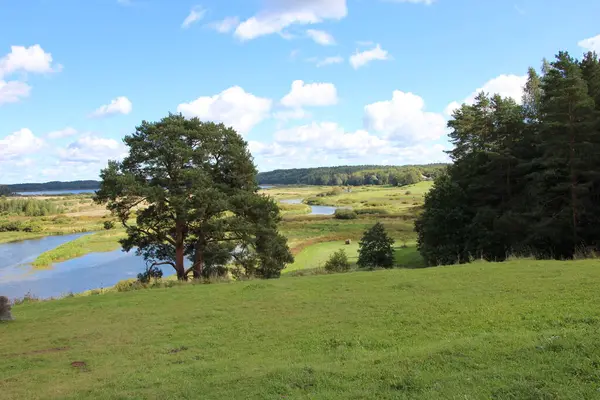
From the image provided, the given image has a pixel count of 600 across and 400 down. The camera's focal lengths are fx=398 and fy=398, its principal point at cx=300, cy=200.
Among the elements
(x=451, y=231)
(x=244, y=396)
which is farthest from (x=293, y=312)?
(x=451, y=231)

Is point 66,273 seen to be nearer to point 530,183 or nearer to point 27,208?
point 530,183

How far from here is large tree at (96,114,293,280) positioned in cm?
2409

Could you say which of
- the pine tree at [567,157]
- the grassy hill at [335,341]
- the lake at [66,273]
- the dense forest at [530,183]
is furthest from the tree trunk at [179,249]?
the pine tree at [567,157]

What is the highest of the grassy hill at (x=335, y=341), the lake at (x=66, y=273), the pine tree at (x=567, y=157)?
the pine tree at (x=567, y=157)

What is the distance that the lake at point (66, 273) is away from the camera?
39.5 meters

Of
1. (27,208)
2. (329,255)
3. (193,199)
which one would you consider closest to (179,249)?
(193,199)

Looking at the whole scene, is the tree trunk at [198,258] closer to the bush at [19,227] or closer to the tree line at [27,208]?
the bush at [19,227]

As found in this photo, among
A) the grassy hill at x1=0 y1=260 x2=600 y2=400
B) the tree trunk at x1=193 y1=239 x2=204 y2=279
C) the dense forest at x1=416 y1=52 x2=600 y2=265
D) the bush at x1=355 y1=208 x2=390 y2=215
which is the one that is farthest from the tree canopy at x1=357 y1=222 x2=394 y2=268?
the bush at x1=355 y1=208 x2=390 y2=215

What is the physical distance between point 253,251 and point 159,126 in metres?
10.5

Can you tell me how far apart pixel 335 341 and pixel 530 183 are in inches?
934

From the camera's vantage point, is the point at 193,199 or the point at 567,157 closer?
the point at 567,157

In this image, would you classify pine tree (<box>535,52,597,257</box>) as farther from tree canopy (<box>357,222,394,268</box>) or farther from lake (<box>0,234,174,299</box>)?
lake (<box>0,234,174,299</box>)

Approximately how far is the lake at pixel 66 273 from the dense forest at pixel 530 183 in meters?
30.2

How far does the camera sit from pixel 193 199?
23781 mm
